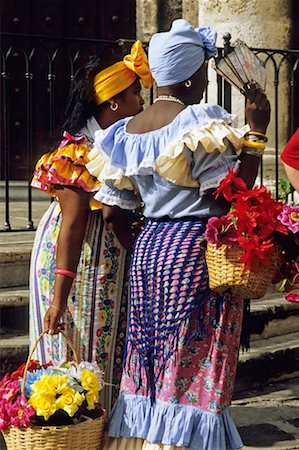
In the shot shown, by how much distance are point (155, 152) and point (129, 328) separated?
72 centimetres

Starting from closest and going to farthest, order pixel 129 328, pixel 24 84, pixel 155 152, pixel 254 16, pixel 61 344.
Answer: pixel 155 152 < pixel 129 328 < pixel 61 344 < pixel 254 16 < pixel 24 84

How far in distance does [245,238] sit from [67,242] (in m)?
0.85

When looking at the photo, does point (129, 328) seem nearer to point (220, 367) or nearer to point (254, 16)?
point (220, 367)

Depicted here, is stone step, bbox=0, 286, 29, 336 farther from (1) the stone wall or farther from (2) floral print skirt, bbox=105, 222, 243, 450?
(1) the stone wall

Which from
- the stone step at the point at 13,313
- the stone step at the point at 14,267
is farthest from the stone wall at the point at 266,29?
the stone step at the point at 13,313

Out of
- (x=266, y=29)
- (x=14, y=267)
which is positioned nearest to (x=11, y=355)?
(x=14, y=267)

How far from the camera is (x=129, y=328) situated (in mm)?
3951

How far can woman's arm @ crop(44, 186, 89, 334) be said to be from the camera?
4.08 meters

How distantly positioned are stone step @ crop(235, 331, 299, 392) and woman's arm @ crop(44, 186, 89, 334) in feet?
7.26

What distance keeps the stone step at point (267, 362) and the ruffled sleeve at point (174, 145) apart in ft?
8.33

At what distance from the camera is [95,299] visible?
4.20 meters

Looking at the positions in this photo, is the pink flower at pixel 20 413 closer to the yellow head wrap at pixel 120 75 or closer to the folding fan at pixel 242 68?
→ the yellow head wrap at pixel 120 75

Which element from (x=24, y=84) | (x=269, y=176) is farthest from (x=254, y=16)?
(x=24, y=84)

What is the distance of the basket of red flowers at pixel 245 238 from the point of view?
3555mm
